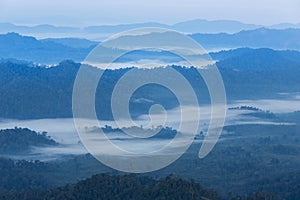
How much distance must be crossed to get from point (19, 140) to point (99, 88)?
3115 centimetres

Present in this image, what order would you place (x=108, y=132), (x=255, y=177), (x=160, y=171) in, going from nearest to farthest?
(x=255, y=177), (x=160, y=171), (x=108, y=132)

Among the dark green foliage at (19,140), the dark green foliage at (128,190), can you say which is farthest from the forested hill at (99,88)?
the dark green foliage at (128,190)

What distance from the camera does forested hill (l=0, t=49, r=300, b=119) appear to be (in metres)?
98.7

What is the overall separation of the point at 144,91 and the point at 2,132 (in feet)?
132

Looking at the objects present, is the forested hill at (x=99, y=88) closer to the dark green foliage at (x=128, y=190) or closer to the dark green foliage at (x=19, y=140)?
the dark green foliage at (x=19, y=140)

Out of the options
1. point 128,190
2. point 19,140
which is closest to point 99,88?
point 19,140

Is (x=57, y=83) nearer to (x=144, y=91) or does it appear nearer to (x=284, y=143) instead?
(x=144, y=91)

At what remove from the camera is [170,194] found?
37.5m

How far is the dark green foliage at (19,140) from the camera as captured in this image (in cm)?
7170

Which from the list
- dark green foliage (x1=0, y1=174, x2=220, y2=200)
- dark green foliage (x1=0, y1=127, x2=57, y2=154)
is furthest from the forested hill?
dark green foliage (x1=0, y1=174, x2=220, y2=200)

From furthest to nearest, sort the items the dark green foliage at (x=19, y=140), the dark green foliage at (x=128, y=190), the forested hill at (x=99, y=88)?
1. the forested hill at (x=99, y=88)
2. the dark green foliage at (x=19, y=140)
3. the dark green foliage at (x=128, y=190)

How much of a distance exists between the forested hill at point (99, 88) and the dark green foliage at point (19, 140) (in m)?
19.6

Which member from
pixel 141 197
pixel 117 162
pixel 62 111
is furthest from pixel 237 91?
pixel 141 197

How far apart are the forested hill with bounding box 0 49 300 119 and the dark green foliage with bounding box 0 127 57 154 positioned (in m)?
19.6
